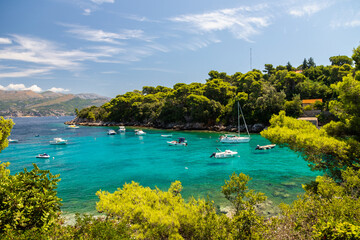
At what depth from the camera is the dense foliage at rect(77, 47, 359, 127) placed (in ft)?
189

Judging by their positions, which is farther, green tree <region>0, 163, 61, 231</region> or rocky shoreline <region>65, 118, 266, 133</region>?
rocky shoreline <region>65, 118, 266, 133</region>

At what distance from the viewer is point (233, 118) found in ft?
213

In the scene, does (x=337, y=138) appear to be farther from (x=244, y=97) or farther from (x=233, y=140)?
(x=244, y=97)

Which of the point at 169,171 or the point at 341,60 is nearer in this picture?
the point at 169,171

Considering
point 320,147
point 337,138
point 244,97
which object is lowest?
point 320,147

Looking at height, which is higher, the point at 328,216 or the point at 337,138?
the point at 337,138

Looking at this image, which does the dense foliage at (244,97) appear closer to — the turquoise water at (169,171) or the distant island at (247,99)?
the distant island at (247,99)

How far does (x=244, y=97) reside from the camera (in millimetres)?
61906

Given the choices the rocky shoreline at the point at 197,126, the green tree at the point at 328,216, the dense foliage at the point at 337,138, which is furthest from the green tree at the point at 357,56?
the rocky shoreline at the point at 197,126

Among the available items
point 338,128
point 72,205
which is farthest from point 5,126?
point 338,128

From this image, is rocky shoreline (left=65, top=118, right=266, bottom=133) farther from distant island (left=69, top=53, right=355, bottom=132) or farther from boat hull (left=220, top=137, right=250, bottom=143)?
boat hull (left=220, top=137, right=250, bottom=143)

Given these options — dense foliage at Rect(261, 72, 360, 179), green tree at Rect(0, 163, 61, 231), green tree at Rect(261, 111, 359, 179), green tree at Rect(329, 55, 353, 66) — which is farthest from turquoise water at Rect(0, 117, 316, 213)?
green tree at Rect(329, 55, 353, 66)

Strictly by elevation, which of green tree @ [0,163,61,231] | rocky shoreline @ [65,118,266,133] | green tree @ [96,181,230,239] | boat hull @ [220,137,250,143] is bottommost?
boat hull @ [220,137,250,143]

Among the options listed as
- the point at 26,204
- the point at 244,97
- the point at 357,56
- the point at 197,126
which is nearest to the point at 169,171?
the point at 26,204
